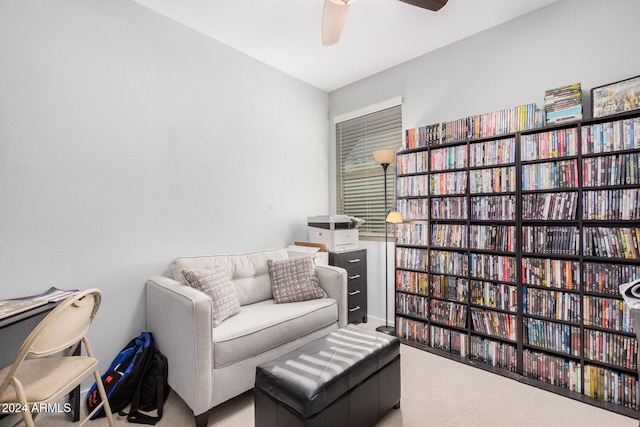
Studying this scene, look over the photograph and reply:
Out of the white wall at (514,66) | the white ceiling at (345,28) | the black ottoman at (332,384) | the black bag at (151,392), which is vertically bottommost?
the black bag at (151,392)

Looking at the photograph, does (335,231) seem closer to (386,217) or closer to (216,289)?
(386,217)

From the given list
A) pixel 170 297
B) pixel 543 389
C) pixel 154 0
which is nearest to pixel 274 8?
pixel 154 0

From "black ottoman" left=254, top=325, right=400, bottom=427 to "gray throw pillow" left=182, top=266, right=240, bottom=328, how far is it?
0.64 metres

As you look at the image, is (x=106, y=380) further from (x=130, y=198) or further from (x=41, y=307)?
(x=130, y=198)

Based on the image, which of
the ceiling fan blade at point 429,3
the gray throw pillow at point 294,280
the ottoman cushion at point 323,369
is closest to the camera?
the ottoman cushion at point 323,369

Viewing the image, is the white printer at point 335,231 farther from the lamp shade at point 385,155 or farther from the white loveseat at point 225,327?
the lamp shade at point 385,155

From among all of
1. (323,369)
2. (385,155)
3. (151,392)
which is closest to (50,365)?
(151,392)

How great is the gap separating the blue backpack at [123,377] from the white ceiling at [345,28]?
253cm

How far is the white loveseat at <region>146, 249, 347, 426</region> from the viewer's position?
1.70m

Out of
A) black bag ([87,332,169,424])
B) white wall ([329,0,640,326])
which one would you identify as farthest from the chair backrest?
white wall ([329,0,640,326])

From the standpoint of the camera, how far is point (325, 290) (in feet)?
8.73

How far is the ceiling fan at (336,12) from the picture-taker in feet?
6.10

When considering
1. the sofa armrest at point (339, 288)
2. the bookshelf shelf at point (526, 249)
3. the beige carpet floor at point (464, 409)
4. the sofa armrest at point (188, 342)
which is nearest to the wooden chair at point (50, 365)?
the sofa armrest at point (188, 342)

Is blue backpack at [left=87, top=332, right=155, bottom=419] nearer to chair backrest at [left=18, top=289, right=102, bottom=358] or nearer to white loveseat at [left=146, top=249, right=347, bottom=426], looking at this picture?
white loveseat at [left=146, top=249, right=347, bottom=426]
